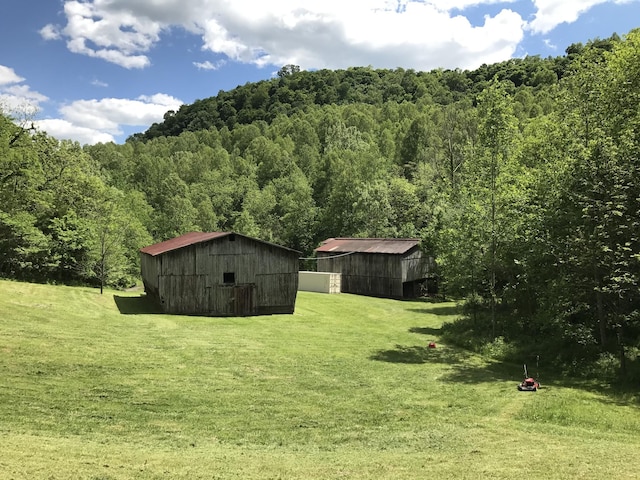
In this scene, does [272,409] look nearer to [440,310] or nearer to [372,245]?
[440,310]

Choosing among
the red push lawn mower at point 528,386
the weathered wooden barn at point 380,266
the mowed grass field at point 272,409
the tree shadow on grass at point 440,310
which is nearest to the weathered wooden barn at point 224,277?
the mowed grass field at point 272,409

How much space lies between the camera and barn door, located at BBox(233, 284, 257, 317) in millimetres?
36281

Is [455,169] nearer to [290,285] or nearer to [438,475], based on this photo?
[290,285]

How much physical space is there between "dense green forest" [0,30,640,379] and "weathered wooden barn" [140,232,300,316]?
11.8 metres

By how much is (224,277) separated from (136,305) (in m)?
7.04

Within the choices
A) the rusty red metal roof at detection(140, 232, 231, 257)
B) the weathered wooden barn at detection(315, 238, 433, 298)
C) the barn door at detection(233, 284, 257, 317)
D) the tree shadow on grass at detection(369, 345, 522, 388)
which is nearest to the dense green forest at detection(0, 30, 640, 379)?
the tree shadow on grass at detection(369, 345, 522, 388)

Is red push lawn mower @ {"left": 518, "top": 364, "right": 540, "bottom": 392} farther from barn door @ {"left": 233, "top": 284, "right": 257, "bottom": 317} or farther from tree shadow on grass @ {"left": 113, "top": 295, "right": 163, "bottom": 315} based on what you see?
tree shadow on grass @ {"left": 113, "top": 295, "right": 163, "bottom": 315}

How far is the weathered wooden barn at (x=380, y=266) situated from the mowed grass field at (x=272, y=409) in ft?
81.6

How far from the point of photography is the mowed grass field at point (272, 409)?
10406 millimetres

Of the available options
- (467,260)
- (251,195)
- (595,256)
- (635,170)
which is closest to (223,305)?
(467,260)

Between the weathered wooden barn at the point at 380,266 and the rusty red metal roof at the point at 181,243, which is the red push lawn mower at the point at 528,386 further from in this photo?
the weathered wooden barn at the point at 380,266

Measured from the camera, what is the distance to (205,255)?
35.6m

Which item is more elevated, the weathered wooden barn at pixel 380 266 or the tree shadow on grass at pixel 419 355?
the weathered wooden barn at pixel 380 266

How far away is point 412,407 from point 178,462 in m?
9.17
